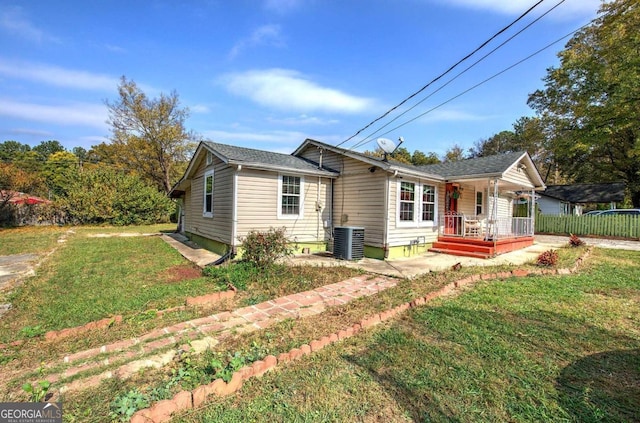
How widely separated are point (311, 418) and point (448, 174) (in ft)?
35.7

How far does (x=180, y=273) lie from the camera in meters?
6.88

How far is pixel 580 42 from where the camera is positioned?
2061cm

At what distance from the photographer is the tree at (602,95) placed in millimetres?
15562

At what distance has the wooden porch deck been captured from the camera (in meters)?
9.86

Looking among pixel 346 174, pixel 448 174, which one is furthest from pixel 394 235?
pixel 448 174

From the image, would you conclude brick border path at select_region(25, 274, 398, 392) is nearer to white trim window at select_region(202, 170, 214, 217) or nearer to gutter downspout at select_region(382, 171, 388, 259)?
gutter downspout at select_region(382, 171, 388, 259)

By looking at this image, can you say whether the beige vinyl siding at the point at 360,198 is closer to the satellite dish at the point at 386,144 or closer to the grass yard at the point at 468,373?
the satellite dish at the point at 386,144

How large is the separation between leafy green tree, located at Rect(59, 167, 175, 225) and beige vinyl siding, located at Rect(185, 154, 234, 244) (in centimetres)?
1198

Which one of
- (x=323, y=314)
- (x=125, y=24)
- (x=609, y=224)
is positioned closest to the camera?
(x=323, y=314)

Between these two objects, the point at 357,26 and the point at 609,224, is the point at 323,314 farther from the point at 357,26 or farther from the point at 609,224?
the point at 609,224

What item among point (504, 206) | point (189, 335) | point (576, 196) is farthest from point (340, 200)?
point (576, 196)

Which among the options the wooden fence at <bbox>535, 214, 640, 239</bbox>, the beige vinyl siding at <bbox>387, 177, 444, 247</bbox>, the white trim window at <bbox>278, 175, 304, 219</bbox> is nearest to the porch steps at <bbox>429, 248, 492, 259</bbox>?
the beige vinyl siding at <bbox>387, 177, 444, 247</bbox>

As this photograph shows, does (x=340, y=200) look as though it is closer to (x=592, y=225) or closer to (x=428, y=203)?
(x=428, y=203)

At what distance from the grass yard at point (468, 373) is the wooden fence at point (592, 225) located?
14771 mm
